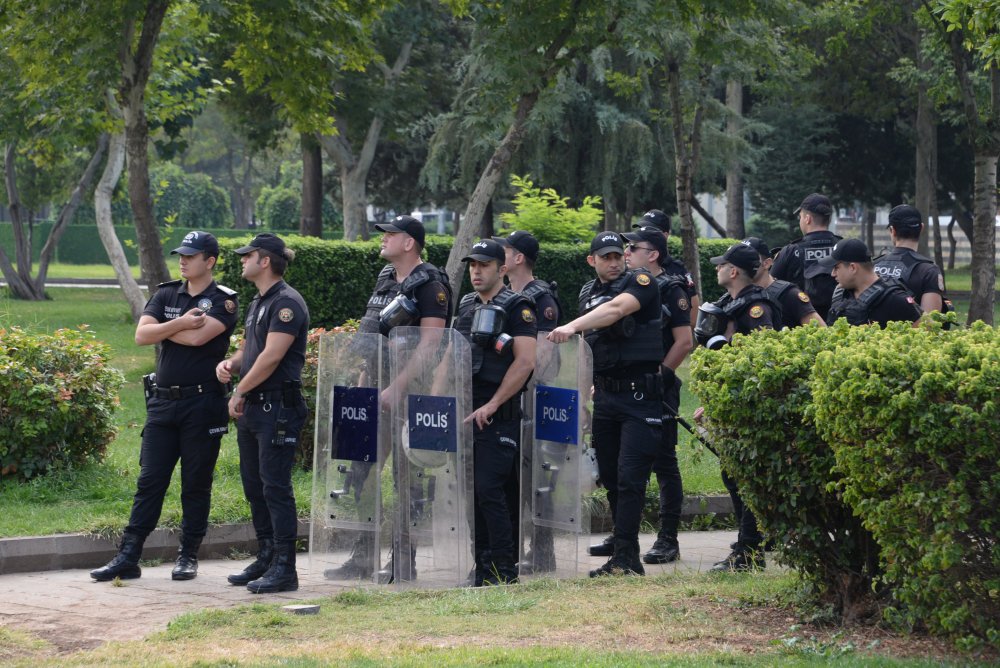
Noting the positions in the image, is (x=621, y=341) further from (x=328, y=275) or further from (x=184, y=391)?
(x=328, y=275)

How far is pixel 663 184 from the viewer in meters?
28.9

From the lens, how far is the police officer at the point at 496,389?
7355 millimetres

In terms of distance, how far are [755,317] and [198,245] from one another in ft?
11.1

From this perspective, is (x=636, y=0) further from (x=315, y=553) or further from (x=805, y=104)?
(x=805, y=104)

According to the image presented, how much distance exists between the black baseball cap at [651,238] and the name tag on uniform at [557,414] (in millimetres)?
1312

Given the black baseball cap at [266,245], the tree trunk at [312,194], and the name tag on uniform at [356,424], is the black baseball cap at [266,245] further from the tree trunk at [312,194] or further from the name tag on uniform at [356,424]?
the tree trunk at [312,194]

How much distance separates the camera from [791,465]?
19.3 feet

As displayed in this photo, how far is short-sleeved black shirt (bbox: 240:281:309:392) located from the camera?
7316 mm

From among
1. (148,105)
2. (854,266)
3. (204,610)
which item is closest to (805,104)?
(148,105)

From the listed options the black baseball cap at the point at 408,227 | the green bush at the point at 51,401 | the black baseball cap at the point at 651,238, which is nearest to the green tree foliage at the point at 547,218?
the green bush at the point at 51,401

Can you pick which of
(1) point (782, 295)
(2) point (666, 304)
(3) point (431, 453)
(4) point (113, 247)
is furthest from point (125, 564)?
(4) point (113, 247)

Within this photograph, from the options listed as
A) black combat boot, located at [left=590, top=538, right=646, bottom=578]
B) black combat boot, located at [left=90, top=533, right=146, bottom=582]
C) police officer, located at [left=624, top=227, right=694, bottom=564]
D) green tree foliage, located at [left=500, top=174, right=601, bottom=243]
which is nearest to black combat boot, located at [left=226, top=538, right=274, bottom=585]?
black combat boot, located at [left=90, top=533, right=146, bottom=582]

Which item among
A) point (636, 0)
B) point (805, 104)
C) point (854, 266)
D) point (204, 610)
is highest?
point (805, 104)

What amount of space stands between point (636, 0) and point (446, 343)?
24.5 ft
